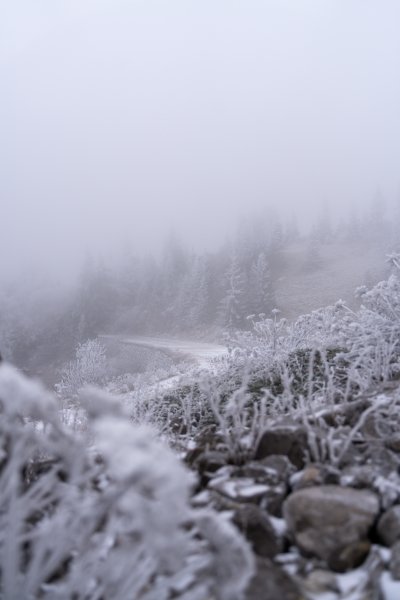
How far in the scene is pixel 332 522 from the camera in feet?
5.81

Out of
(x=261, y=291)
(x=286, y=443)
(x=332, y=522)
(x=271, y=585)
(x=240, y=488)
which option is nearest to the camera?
(x=271, y=585)

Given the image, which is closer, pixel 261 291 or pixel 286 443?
pixel 286 443

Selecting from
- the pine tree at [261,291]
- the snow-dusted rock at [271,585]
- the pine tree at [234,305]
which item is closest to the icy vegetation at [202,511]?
the snow-dusted rock at [271,585]

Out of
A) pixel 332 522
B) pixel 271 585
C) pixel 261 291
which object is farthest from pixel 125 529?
pixel 261 291

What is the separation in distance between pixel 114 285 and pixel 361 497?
209ft

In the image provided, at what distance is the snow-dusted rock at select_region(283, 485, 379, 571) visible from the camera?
172 cm

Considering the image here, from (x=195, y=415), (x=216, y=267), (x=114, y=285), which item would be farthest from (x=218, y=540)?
(x=114, y=285)

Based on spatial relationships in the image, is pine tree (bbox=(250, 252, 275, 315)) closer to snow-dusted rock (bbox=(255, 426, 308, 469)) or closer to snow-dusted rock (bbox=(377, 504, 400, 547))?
snow-dusted rock (bbox=(255, 426, 308, 469))

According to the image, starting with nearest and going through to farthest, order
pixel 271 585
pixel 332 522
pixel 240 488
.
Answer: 1. pixel 271 585
2. pixel 332 522
3. pixel 240 488

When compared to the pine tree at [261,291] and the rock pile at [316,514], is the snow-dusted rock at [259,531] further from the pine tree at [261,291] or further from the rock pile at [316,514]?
the pine tree at [261,291]

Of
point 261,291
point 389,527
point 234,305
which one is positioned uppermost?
point 389,527

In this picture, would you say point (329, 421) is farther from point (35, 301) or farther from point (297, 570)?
point (35, 301)

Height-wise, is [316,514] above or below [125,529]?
below

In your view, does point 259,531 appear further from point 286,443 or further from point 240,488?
point 286,443
